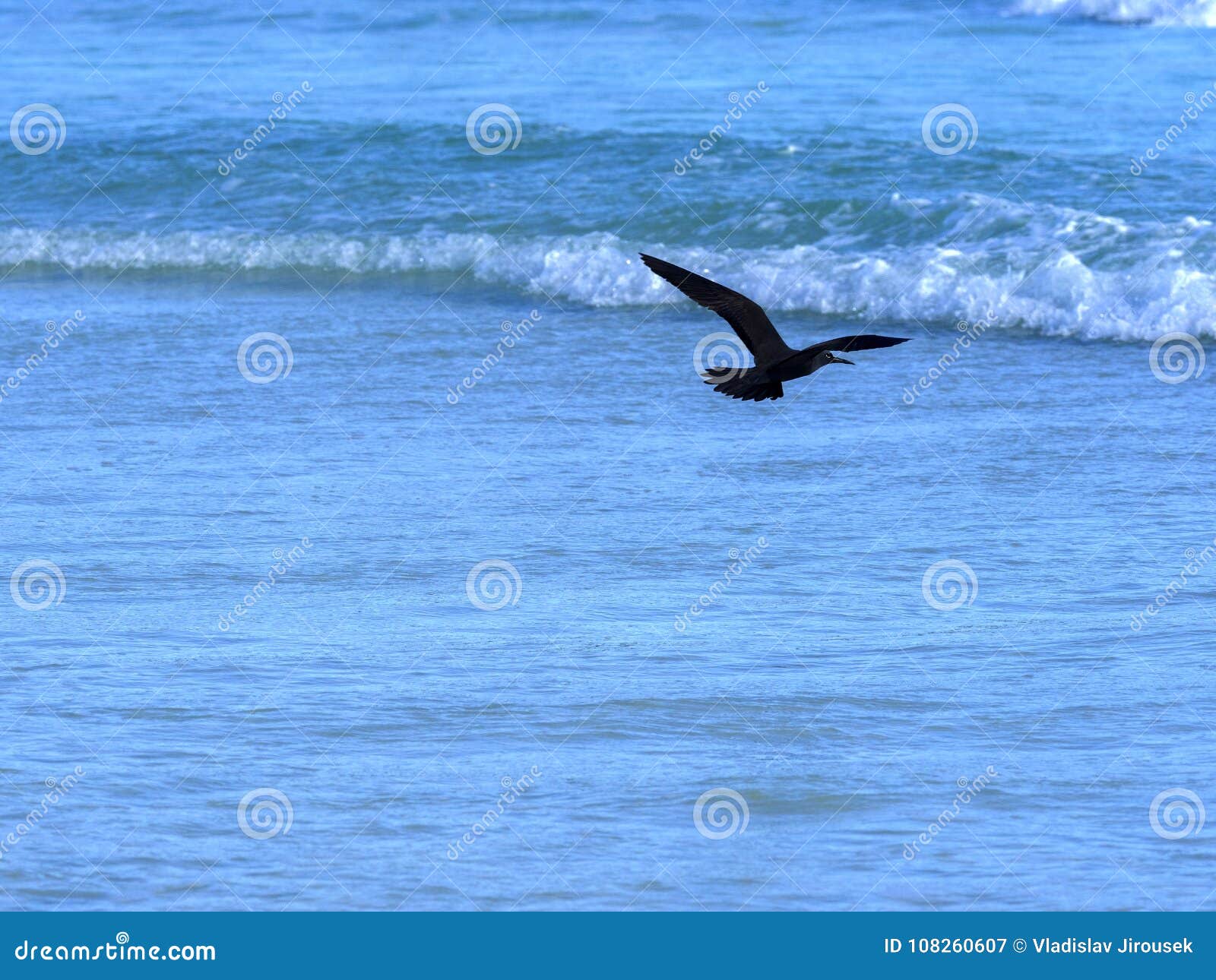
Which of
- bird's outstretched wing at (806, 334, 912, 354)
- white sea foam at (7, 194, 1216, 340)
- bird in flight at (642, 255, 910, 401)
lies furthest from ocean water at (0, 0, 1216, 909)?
bird's outstretched wing at (806, 334, 912, 354)

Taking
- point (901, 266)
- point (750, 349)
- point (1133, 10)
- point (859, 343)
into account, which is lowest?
point (901, 266)

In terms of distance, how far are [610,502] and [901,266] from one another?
4.84 metres

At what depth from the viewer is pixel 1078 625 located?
6.24m

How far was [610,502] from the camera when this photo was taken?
25.3 ft

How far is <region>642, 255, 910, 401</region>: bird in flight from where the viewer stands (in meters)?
4.60

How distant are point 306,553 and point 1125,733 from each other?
3.29 m

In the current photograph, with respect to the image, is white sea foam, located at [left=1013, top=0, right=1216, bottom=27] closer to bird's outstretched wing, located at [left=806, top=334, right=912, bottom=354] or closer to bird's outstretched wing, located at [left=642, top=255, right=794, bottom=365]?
bird's outstretched wing, located at [left=642, top=255, right=794, bottom=365]

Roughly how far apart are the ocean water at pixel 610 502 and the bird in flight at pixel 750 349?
46.1 inches

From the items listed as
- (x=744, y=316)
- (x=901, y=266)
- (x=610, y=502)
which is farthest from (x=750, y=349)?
(x=901, y=266)

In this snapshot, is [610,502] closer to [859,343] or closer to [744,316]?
[744,316]

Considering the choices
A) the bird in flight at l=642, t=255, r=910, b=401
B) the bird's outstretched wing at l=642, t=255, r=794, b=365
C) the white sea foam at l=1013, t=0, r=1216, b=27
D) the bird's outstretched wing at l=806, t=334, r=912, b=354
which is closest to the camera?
the bird's outstretched wing at l=806, t=334, r=912, b=354

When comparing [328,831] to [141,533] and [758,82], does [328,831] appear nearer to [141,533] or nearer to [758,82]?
[141,533]

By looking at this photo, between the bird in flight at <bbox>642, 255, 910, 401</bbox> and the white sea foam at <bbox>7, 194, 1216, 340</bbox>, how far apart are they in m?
6.33

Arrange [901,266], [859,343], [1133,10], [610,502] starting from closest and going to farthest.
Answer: [859,343], [610,502], [901,266], [1133,10]
